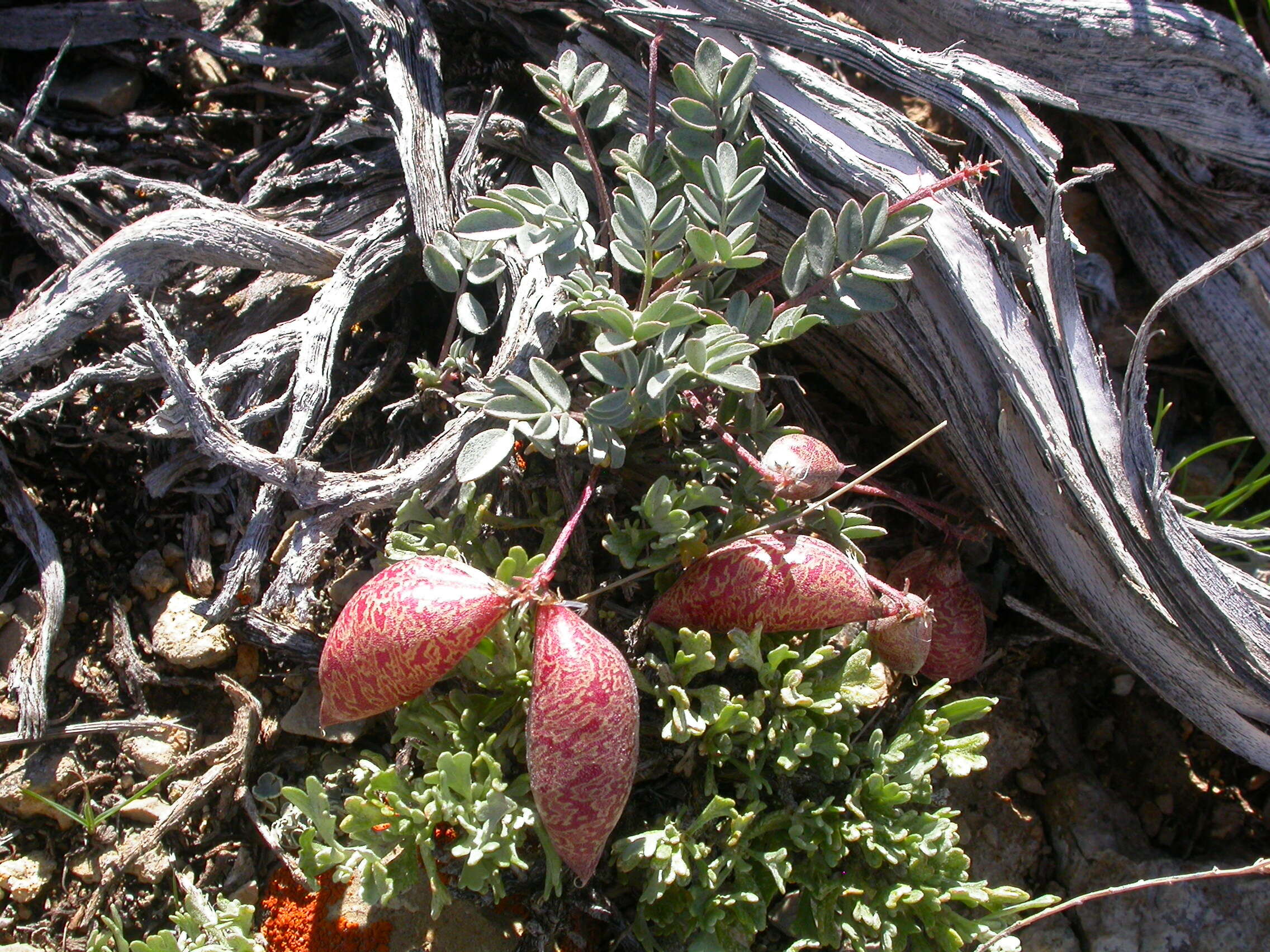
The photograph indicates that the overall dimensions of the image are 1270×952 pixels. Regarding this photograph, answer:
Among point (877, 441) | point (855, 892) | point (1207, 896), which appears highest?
point (877, 441)

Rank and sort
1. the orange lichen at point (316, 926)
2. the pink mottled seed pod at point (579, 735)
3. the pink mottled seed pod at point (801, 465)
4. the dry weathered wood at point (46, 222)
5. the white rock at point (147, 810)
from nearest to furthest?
the pink mottled seed pod at point (579, 735) < the pink mottled seed pod at point (801, 465) < the orange lichen at point (316, 926) < the white rock at point (147, 810) < the dry weathered wood at point (46, 222)

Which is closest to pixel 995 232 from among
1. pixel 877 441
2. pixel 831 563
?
pixel 877 441

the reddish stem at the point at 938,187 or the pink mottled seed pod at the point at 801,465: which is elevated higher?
the reddish stem at the point at 938,187

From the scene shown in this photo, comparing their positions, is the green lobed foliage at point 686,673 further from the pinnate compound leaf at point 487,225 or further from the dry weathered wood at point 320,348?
the dry weathered wood at point 320,348

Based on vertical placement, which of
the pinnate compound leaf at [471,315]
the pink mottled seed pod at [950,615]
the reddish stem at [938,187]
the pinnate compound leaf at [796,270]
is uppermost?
the reddish stem at [938,187]

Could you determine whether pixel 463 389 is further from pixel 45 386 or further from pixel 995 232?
pixel 995 232

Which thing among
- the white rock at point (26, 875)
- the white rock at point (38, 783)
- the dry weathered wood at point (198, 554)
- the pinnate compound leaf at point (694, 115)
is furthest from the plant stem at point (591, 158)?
the white rock at point (26, 875)

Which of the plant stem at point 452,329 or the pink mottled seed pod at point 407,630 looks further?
the plant stem at point 452,329
